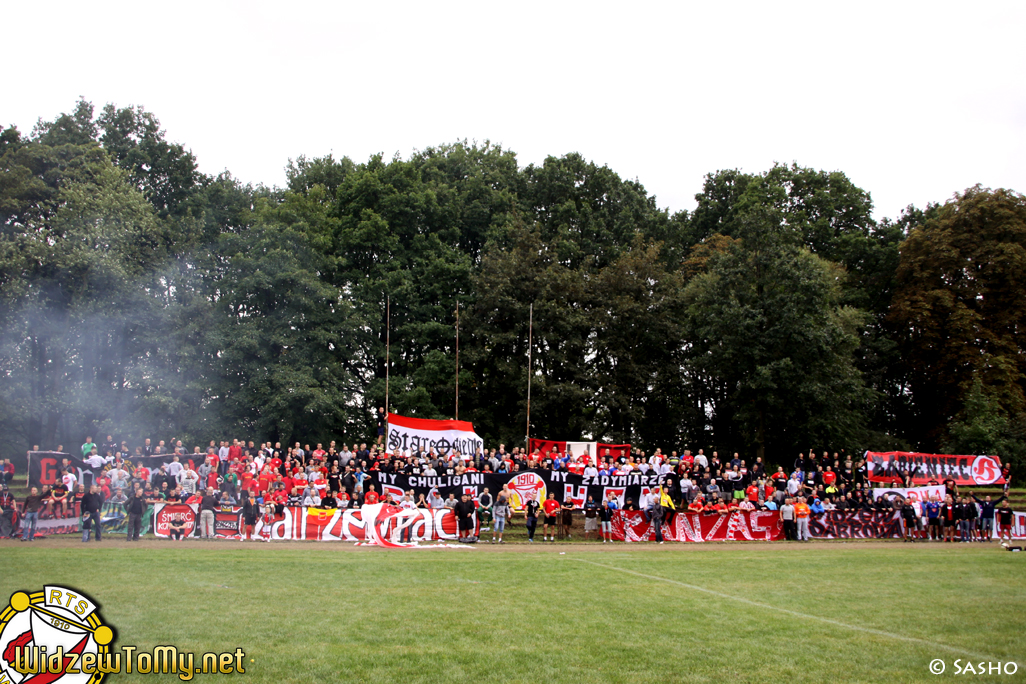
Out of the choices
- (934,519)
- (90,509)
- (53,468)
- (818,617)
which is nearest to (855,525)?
(934,519)

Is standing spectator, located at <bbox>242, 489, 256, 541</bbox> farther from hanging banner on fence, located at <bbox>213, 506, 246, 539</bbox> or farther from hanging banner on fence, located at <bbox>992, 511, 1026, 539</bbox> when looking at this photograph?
hanging banner on fence, located at <bbox>992, 511, 1026, 539</bbox>

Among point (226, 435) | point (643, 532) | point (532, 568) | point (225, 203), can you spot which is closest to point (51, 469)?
point (226, 435)

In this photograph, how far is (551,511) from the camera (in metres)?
27.2

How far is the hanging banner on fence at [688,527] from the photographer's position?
90.2 ft

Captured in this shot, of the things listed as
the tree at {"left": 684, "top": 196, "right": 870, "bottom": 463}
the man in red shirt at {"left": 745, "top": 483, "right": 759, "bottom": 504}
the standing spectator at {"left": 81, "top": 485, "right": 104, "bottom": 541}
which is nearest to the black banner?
the man in red shirt at {"left": 745, "top": 483, "right": 759, "bottom": 504}

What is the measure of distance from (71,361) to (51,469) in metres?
14.8

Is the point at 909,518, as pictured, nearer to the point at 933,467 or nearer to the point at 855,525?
the point at 855,525

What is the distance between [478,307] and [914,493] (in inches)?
939

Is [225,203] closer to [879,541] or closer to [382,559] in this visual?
[382,559]

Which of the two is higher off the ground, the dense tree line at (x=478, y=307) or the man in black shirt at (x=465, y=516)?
the dense tree line at (x=478, y=307)

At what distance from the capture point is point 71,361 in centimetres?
3878

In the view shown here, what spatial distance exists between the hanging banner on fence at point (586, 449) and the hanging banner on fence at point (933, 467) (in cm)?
1069
